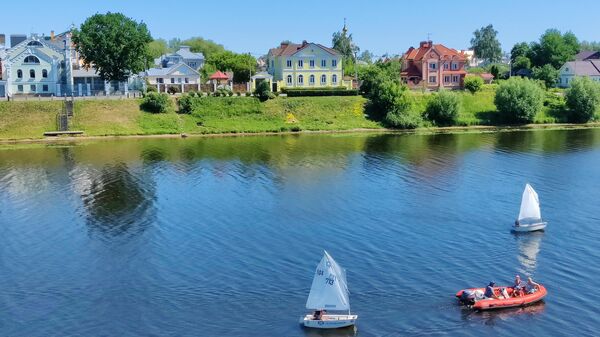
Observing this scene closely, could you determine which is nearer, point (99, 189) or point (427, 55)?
point (99, 189)

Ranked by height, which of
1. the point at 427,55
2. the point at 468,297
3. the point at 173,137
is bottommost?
the point at 468,297

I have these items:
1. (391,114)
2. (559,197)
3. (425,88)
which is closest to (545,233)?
(559,197)

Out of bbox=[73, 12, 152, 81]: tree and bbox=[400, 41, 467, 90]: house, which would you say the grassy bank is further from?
bbox=[400, 41, 467, 90]: house

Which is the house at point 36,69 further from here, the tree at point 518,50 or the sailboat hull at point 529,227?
the tree at point 518,50

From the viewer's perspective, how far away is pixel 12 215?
58312mm

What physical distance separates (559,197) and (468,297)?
29.7m

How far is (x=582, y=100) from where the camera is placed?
12212 cm

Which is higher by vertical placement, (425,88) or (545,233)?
(425,88)

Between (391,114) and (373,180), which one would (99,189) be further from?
(391,114)

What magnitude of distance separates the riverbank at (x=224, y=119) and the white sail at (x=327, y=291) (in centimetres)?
7403

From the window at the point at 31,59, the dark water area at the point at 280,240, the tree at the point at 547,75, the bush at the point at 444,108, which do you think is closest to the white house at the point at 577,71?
the tree at the point at 547,75

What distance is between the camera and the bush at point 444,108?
11762 centimetres

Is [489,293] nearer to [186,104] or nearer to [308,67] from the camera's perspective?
[186,104]

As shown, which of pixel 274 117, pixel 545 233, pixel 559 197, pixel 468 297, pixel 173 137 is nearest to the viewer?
pixel 468 297
